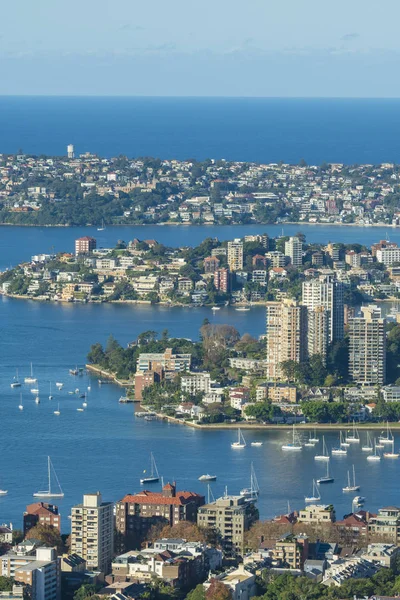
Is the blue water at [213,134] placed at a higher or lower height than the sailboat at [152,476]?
lower

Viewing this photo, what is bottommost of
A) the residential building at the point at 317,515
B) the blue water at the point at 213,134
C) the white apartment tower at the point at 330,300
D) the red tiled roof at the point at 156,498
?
the blue water at the point at 213,134

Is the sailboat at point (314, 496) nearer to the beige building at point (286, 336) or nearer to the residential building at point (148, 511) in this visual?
Result: the residential building at point (148, 511)

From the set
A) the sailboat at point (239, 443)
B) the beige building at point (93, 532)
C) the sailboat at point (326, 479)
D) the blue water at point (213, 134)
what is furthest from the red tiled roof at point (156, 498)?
the blue water at point (213, 134)

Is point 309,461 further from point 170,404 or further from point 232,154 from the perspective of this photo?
point 232,154

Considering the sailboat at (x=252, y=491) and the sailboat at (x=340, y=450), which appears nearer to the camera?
the sailboat at (x=252, y=491)

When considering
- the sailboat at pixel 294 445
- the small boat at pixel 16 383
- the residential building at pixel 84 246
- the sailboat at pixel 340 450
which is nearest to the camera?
the sailboat at pixel 340 450

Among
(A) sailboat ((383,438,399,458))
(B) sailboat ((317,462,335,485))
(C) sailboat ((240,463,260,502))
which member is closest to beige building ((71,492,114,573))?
(C) sailboat ((240,463,260,502))

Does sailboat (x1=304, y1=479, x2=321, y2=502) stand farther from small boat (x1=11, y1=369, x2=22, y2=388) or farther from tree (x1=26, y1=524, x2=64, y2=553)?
small boat (x1=11, y1=369, x2=22, y2=388)

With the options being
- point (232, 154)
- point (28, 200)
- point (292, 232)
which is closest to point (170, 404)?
point (292, 232)
